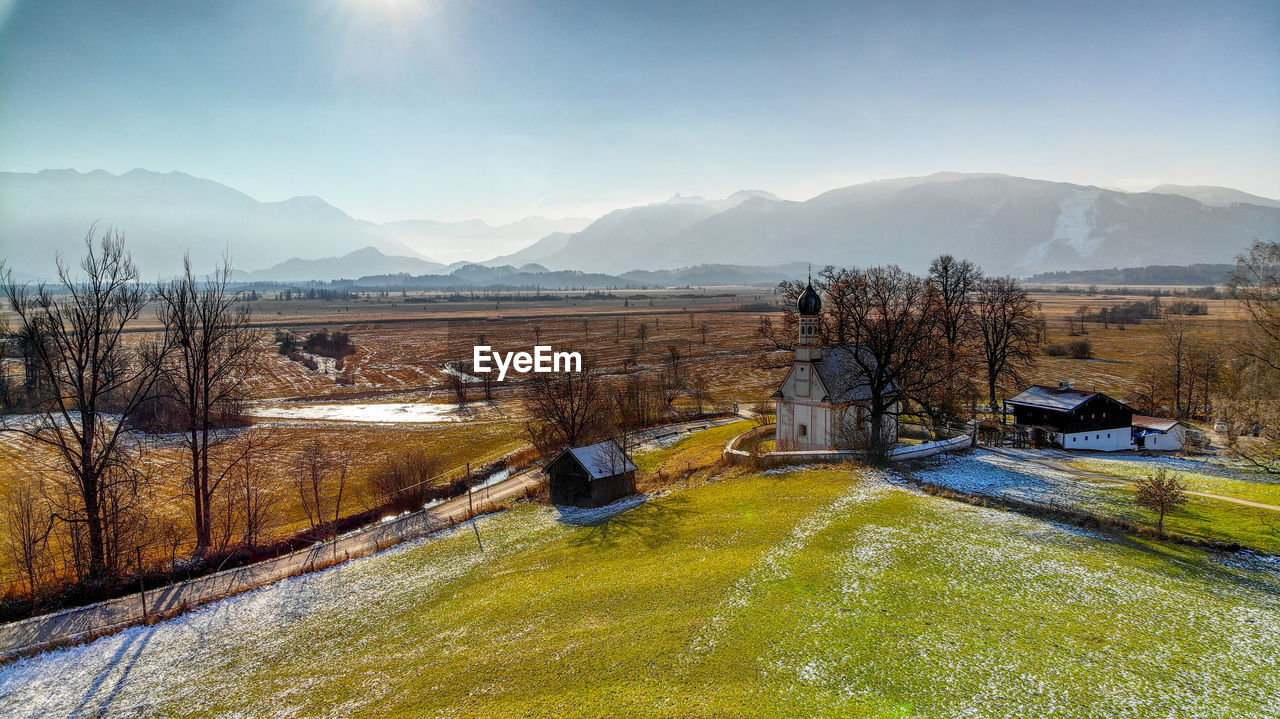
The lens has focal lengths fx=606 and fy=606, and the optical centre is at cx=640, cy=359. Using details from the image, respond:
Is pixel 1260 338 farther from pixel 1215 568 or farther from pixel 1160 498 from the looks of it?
pixel 1215 568

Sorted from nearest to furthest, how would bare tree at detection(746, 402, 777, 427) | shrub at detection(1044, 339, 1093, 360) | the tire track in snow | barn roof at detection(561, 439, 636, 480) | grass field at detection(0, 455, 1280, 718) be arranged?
Result: grass field at detection(0, 455, 1280, 718) < the tire track in snow < barn roof at detection(561, 439, 636, 480) < bare tree at detection(746, 402, 777, 427) < shrub at detection(1044, 339, 1093, 360)

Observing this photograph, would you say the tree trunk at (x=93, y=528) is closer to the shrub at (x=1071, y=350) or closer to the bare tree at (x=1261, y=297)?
the bare tree at (x=1261, y=297)

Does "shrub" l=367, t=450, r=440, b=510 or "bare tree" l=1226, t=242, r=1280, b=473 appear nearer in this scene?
"bare tree" l=1226, t=242, r=1280, b=473

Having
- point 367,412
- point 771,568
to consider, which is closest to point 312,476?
point 367,412

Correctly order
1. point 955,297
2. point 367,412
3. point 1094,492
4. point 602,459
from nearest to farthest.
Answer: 1. point 1094,492
2. point 602,459
3. point 955,297
4. point 367,412

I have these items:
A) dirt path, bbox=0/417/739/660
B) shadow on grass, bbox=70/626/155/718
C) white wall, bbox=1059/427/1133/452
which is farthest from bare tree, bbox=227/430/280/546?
white wall, bbox=1059/427/1133/452

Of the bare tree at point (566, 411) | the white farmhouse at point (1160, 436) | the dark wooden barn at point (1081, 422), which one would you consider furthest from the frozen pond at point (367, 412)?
the white farmhouse at point (1160, 436)

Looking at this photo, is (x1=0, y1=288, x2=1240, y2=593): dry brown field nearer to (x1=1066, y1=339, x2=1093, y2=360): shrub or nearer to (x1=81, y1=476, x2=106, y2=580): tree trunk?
(x1=1066, y1=339, x2=1093, y2=360): shrub
